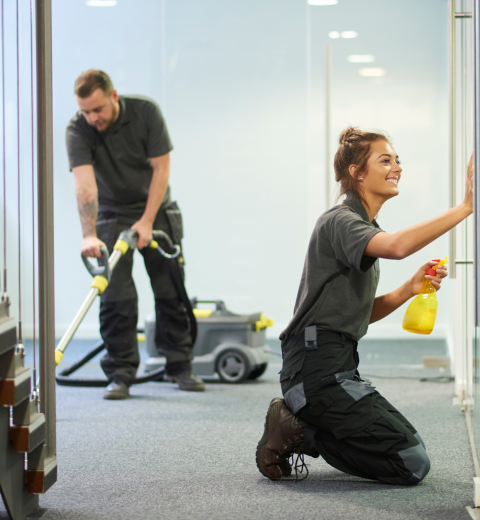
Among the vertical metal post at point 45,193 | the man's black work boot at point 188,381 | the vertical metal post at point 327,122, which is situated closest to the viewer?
the vertical metal post at point 45,193

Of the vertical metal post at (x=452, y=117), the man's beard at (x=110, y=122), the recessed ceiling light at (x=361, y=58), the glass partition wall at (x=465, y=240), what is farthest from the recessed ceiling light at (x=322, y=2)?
the vertical metal post at (x=452, y=117)

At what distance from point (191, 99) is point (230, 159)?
0.46 m

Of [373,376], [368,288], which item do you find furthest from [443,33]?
[368,288]

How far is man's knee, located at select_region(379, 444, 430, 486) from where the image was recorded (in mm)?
1593

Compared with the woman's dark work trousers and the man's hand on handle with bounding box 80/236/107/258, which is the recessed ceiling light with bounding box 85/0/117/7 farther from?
the woman's dark work trousers

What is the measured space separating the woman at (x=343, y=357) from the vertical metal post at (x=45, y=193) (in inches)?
23.6

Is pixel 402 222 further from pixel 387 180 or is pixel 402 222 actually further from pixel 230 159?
pixel 387 180

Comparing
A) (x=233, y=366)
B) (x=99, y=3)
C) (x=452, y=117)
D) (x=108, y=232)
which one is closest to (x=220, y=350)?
(x=233, y=366)

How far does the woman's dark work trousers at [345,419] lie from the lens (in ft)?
5.24

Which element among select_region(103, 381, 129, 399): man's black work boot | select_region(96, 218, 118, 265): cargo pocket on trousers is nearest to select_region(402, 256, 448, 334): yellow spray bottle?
select_region(103, 381, 129, 399): man's black work boot

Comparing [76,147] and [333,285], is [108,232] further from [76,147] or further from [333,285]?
[333,285]

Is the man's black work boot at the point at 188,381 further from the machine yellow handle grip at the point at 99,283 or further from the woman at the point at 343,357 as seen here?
the woman at the point at 343,357

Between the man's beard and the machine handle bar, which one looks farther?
the man's beard

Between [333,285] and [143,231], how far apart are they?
4.45 feet
